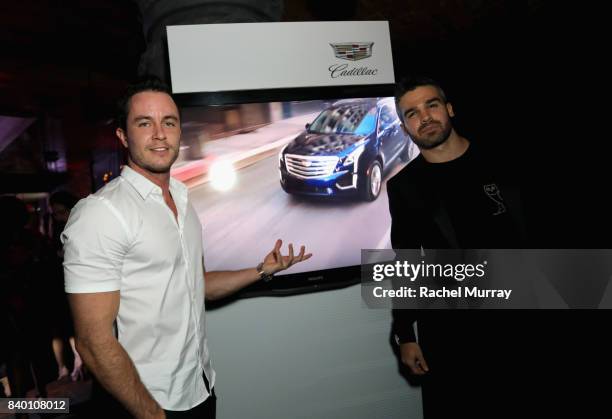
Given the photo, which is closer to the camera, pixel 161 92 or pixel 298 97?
pixel 161 92

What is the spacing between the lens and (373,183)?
2.20 metres

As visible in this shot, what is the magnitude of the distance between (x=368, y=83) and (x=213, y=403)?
1875 millimetres

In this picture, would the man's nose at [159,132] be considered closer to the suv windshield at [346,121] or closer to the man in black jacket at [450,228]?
the suv windshield at [346,121]

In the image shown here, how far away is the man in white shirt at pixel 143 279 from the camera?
1.15 meters

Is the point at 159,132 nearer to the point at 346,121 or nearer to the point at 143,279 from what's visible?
the point at 143,279

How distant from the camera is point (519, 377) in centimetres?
160

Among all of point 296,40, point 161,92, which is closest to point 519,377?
point 161,92

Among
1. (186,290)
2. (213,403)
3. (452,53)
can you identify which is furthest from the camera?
(452,53)

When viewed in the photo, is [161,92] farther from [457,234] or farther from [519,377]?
[519,377]

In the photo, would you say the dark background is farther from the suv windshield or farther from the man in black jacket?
the suv windshield

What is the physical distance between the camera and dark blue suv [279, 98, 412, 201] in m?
2.10

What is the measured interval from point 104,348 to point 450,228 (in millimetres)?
1465

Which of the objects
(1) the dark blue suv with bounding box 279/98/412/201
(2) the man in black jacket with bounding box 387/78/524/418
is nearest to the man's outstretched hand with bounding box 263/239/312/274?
(1) the dark blue suv with bounding box 279/98/412/201

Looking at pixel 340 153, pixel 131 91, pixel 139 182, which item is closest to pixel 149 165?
pixel 139 182
